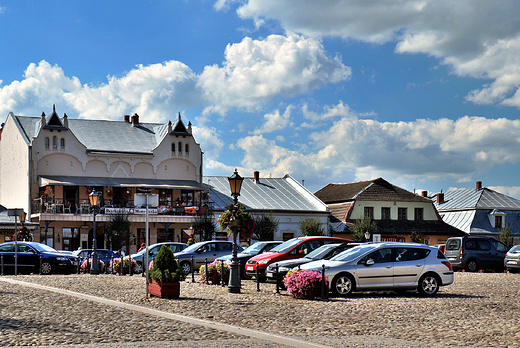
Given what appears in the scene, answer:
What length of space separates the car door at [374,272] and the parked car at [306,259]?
2152 millimetres

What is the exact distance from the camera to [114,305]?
562 inches

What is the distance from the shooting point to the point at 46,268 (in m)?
26.7

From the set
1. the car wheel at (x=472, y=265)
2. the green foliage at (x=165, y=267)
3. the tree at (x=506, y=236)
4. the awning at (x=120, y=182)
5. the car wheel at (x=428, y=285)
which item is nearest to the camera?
the green foliage at (x=165, y=267)

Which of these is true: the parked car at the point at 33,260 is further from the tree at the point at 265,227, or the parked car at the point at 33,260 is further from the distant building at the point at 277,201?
the tree at the point at 265,227

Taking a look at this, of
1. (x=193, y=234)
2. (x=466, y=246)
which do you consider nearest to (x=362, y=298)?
(x=466, y=246)

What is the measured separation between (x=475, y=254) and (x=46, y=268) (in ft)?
66.9

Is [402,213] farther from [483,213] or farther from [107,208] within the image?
[107,208]

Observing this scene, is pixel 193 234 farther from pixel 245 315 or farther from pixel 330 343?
pixel 330 343

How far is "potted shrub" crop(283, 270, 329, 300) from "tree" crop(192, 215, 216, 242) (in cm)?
3216

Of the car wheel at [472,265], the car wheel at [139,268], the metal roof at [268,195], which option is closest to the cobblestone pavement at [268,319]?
the car wheel at [139,268]

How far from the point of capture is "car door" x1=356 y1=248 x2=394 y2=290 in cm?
1683

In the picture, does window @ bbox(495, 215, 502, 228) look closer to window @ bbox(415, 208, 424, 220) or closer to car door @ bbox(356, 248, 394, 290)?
window @ bbox(415, 208, 424, 220)

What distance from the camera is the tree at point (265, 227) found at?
50.4 m

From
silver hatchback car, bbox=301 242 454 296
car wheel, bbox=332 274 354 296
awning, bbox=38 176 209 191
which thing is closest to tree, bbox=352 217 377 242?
awning, bbox=38 176 209 191
